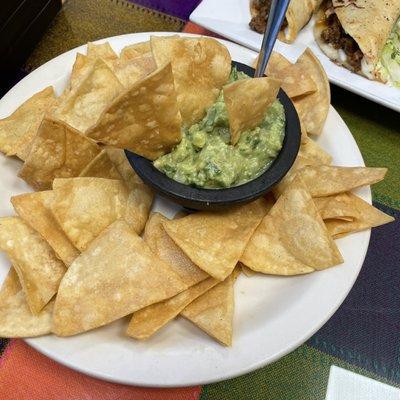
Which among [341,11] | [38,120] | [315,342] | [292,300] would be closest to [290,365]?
[315,342]

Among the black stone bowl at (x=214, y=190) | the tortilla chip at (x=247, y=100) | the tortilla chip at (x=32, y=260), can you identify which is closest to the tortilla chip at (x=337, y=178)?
the black stone bowl at (x=214, y=190)

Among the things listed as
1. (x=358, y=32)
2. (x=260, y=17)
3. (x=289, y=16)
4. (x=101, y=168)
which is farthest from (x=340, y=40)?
(x=101, y=168)

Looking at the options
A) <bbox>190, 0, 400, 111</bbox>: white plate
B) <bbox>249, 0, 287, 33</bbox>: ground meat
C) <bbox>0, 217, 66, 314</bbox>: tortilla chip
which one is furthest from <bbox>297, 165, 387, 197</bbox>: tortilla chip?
<bbox>249, 0, 287, 33</bbox>: ground meat

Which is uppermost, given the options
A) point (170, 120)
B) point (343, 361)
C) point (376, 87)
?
point (170, 120)

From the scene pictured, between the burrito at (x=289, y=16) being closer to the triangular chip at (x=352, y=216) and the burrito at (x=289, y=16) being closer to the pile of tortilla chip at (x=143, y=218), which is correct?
the pile of tortilla chip at (x=143, y=218)

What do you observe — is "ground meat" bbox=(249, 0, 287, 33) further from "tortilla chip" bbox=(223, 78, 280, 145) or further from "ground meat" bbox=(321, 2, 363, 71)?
"tortilla chip" bbox=(223, 78, 280, 145)

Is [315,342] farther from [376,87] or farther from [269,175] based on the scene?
[376,87]
